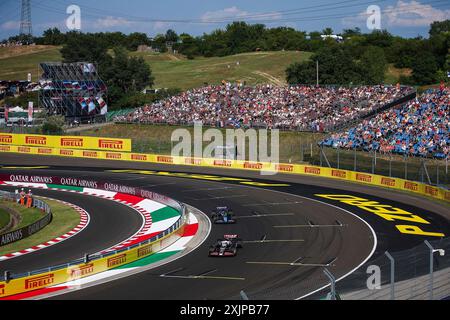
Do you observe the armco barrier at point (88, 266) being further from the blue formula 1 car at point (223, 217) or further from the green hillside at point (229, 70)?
the green hillside at point (229, 70)

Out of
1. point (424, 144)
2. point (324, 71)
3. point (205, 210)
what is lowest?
point (205, 210)

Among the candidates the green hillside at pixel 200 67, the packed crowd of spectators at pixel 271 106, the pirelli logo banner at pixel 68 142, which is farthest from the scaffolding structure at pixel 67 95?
the green hillside at pixel 200 67

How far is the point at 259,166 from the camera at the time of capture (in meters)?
58.2

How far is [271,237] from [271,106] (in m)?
40.4

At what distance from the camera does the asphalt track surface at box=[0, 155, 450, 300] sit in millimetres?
23938

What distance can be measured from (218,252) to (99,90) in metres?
63.4

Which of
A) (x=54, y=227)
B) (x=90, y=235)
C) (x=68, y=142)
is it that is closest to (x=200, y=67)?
(x=68, y=142)

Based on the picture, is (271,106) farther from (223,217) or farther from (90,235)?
(90,235)

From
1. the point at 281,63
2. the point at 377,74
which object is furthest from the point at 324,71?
the point at 281,63

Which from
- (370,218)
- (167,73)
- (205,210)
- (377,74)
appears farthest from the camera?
(167,73)

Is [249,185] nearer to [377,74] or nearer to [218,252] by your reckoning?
[218,252]

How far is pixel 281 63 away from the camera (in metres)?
136

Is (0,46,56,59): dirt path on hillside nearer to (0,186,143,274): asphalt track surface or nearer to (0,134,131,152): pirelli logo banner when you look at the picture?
(0,134,131,152): pirelli logo banner

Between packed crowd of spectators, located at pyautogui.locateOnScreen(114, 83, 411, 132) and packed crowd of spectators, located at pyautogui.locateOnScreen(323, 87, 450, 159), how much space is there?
487 cm
